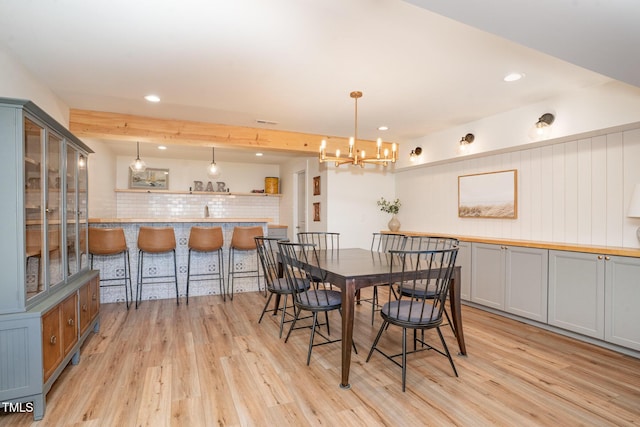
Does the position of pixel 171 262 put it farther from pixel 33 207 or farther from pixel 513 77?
pixel 513 77

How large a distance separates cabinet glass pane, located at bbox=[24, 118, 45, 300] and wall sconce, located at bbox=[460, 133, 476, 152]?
4.38 meters

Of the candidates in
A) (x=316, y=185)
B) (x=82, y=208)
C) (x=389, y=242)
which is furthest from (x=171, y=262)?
(x=389, y=242)

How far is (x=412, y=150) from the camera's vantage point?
17.9ft

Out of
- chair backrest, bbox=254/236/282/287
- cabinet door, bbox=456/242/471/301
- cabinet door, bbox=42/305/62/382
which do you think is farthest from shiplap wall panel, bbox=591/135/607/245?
cabinet door, bbox=42/305/62/382

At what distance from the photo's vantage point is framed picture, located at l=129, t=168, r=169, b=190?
6746mm

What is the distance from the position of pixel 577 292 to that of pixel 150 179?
7.10 meters

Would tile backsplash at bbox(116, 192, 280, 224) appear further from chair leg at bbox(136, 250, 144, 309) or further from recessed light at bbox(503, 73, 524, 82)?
recessed light at bbox(503, 73, 524, 82)

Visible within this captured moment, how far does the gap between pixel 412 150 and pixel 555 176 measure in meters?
2.17

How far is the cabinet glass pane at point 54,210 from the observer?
232cm

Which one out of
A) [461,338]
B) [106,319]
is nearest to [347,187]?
[461,338]

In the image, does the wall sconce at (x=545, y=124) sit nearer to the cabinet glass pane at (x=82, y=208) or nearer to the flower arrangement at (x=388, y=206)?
the flower arrangement at (x=388, y=206)

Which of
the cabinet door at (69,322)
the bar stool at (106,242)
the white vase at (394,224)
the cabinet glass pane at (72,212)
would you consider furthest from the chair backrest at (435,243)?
the bar stool at (106,242)

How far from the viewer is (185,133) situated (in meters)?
4.41

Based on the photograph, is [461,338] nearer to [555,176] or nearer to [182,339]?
[555,176]
